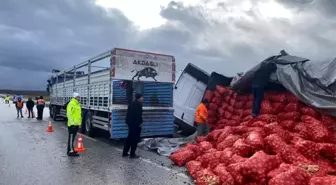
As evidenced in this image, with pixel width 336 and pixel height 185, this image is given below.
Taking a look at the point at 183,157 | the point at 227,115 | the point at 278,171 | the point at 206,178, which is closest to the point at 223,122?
the point at 227,115

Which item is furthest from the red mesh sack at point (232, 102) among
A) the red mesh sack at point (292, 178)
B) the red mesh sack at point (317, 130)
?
the red mesh sack at point (292, 178)

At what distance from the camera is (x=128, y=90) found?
36.1 feet

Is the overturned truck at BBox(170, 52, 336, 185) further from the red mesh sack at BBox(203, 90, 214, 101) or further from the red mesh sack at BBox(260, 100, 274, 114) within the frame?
the red mesh sack at BBox(203, 90, 214, 101)

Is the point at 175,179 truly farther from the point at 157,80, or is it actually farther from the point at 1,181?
the point at 157,80

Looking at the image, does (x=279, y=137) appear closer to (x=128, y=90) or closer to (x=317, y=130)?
(x=317, y=130)

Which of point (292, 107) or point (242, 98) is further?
point (242, 98)

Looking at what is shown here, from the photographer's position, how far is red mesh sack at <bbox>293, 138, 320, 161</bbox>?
638 centimetres

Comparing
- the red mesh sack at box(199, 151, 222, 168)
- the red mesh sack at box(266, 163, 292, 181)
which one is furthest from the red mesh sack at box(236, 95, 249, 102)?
the red mesh sack at box(266, 163, 292, 181)

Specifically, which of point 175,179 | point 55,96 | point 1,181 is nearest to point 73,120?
point 1,181

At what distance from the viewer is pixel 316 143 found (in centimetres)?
660

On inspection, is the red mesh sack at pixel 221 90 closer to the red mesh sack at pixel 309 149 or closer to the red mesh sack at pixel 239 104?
the red mesh sack at pixel 239 104

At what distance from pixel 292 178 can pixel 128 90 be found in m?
6.66

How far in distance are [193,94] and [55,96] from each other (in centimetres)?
1132

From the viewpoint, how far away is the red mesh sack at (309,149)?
638 centimetres
